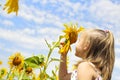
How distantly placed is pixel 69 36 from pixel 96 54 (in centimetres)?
22

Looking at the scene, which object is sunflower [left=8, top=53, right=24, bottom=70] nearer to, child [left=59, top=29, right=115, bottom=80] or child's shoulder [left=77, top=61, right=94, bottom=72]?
child [left=59, top=29, right=115, bottom=80]

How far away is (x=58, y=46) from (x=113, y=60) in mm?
404

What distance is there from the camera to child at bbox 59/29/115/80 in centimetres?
271

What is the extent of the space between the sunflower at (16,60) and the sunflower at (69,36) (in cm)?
110

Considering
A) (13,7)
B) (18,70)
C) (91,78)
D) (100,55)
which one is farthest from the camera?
(18,70)

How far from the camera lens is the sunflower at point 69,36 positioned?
2.72 m

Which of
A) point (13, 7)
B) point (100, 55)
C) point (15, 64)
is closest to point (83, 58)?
point (100, 55)

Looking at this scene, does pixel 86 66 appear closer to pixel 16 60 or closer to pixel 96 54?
pixel 96 54

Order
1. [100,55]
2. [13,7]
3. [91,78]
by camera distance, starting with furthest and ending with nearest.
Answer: [100,55] → [91,78] → [13,7]

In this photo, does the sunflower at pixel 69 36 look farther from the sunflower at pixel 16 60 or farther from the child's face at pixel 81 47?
the sunflower at pixel 16 60

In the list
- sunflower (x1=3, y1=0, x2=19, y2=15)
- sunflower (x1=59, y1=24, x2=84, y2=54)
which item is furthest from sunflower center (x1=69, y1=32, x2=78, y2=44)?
sunflower (x1=3, y1=0, x2=19, y2=15)

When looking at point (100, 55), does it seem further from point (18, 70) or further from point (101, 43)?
point (18, 70)

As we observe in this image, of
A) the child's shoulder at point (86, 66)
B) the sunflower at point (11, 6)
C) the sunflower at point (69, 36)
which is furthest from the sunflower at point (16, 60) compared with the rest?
the sunflower at point (11, 6)

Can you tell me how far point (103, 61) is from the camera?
2770 millimetres
